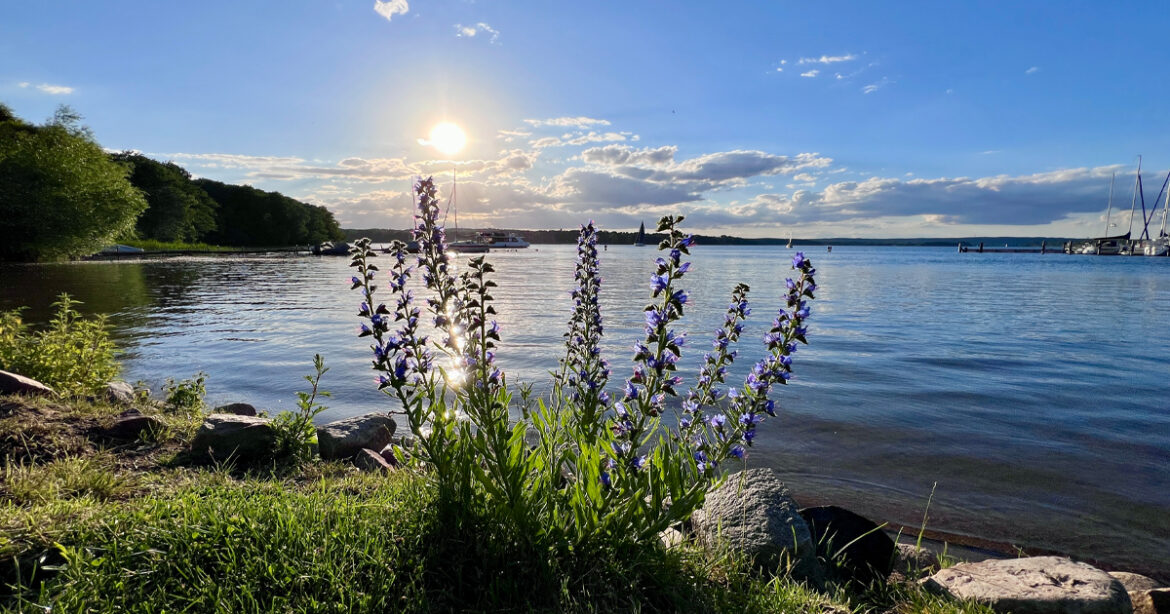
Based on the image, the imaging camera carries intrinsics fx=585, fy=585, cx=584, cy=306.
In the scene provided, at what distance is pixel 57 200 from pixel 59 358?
53.8 m

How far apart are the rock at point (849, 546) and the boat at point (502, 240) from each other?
15433cm

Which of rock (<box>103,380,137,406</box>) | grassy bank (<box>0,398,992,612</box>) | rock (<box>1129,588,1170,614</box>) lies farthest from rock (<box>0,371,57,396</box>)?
rock (<box>1129,588,1170,614</box>)

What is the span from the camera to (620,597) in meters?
3.51

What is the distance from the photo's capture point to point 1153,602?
15.0 feet

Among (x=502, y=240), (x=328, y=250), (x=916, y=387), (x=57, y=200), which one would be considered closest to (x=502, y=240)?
(x=502, y=240)

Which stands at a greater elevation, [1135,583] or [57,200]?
[57,200]

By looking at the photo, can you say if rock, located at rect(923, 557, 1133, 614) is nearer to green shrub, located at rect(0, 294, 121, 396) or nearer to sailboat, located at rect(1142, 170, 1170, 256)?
green shrub, located at rect(0, 294, 121, 396)

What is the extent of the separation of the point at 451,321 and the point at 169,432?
4975mm

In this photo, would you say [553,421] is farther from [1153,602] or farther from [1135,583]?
[1135,583]

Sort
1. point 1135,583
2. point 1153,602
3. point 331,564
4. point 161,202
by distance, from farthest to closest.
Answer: point 161,202 < point 1135,583 < point 1153,602 < point 331,564

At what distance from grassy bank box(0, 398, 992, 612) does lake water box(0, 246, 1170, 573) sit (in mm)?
3816

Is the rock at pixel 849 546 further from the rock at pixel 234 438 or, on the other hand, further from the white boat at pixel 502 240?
the white boat at pixel 502 240

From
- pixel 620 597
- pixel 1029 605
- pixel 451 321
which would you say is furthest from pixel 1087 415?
pixel 451 321

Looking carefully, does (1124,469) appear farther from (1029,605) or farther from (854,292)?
(854,292)
